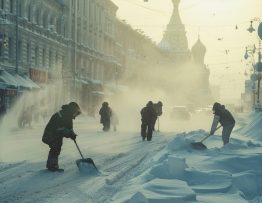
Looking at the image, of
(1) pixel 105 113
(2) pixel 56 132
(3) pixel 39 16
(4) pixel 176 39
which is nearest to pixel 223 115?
(2) pixel 56 132

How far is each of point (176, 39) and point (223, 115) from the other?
13932 cm

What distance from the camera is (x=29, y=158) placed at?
13078 mm

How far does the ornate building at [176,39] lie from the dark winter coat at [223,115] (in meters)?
131

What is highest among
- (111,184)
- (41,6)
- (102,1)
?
(102,1)

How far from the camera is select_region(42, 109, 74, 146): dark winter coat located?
35.7ft

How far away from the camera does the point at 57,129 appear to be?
35.7 ft

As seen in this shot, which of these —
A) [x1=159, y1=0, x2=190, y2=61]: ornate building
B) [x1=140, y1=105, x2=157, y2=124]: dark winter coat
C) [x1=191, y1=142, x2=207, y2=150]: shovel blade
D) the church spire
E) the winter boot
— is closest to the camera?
the winter boot

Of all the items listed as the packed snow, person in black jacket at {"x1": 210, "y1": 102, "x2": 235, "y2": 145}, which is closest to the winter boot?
the packed snow

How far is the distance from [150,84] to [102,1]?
107 feet

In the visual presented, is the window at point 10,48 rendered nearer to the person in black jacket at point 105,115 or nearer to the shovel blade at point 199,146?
the person in black jacket at point 105,115

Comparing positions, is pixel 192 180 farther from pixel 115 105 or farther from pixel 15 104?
pixel 115 105

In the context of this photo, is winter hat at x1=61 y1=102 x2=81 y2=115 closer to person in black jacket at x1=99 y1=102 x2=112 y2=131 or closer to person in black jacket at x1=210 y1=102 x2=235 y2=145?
person in black jacket at x1=210 y1=102 x2=235 y2=145

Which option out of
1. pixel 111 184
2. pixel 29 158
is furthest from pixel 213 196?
pixel 29 158

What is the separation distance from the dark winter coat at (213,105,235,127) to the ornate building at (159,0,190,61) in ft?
429
